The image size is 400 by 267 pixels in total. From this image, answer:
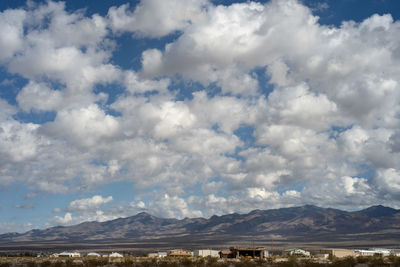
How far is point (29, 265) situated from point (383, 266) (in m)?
39.0

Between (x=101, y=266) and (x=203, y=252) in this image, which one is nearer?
(x=101, y=266)

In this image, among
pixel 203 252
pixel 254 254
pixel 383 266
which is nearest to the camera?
pixel 383 266

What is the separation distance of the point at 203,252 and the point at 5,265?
183 feet

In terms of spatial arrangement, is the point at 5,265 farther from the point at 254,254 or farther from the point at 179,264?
the point at 254,254

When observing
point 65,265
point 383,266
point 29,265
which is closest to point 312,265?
point 383,266

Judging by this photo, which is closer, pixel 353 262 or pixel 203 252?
pixel 353 262

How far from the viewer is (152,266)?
164 feet

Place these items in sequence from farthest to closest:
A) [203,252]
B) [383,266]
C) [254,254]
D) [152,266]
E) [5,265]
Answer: [203,252] → [254,254] → [5,265] → [152,266] → [383,266]

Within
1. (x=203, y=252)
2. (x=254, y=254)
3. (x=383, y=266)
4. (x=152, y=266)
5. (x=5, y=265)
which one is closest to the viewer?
(x=383, y=266)

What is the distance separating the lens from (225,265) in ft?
169

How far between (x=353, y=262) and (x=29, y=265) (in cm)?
3728

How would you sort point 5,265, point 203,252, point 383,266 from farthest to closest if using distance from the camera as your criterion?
point 203,252 < point 5,265 < point 383,266

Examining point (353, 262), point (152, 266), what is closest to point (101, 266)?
point (152, 266)

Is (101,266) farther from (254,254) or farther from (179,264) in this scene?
(254,254)
